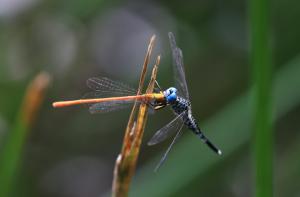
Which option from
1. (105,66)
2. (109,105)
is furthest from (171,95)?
(105,66)

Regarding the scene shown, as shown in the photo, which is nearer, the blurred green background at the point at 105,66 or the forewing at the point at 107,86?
the forewing at the point at 107,86

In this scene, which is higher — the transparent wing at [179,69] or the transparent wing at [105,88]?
the transparent wing at [105,88]

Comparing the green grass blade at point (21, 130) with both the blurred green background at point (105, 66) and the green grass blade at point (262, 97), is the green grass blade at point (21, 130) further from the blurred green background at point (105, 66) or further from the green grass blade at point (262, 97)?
the blurred green background at point (105, 66)

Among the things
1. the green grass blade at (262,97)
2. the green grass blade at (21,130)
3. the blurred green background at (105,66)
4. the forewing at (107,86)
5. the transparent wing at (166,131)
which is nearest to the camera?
the green grass blade at (262,97)

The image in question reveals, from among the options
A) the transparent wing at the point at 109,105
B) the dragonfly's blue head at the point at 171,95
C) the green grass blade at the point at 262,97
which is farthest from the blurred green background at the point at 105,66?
the green grass blade at the point at 262,97

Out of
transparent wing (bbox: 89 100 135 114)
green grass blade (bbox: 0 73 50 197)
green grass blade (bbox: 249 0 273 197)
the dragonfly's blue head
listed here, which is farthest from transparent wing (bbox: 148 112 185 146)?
green grass blade (bbox: 249 0 273 197)

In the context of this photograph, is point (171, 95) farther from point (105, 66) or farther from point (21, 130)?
point (105, 66)
